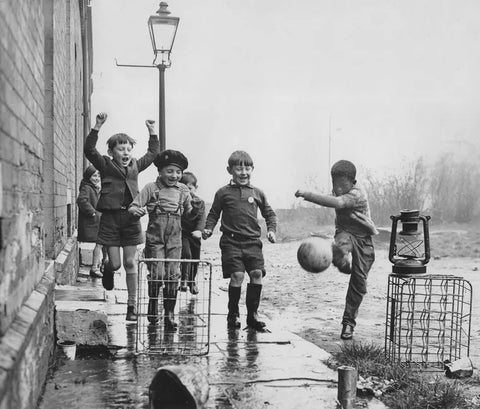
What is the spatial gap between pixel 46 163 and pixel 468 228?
21053mm

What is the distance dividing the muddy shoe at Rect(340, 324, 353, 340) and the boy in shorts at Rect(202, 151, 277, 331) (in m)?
0.91

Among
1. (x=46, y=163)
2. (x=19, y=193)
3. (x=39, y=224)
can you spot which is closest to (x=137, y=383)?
(x=39, y=224)

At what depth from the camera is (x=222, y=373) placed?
215 inches

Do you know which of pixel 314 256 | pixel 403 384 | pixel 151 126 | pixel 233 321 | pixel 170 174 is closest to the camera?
pixel 403 384

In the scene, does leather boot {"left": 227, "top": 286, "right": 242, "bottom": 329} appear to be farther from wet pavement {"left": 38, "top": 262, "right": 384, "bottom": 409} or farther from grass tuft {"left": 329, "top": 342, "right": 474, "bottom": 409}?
grass tuft {"left": 329, "top": 342, "right": 474, "bottom": 409}

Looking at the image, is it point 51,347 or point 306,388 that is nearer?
point 306,388

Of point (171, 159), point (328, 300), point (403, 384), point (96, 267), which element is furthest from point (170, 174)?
point (96, 267)

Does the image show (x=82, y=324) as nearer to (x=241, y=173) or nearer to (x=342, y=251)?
(x=241, y=173)

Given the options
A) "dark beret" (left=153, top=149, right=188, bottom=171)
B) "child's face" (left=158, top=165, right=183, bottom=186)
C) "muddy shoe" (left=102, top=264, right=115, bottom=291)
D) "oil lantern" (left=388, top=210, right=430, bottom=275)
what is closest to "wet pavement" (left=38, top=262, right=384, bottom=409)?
"muddy shoe" (left=102, top=264, right=115, bottom=291)

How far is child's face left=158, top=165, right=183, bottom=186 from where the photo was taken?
7.29 m

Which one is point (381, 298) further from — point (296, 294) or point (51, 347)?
point (51, 347)

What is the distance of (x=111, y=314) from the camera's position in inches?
312

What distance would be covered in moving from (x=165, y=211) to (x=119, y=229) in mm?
498

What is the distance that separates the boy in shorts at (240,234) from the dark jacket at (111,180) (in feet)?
2.88
